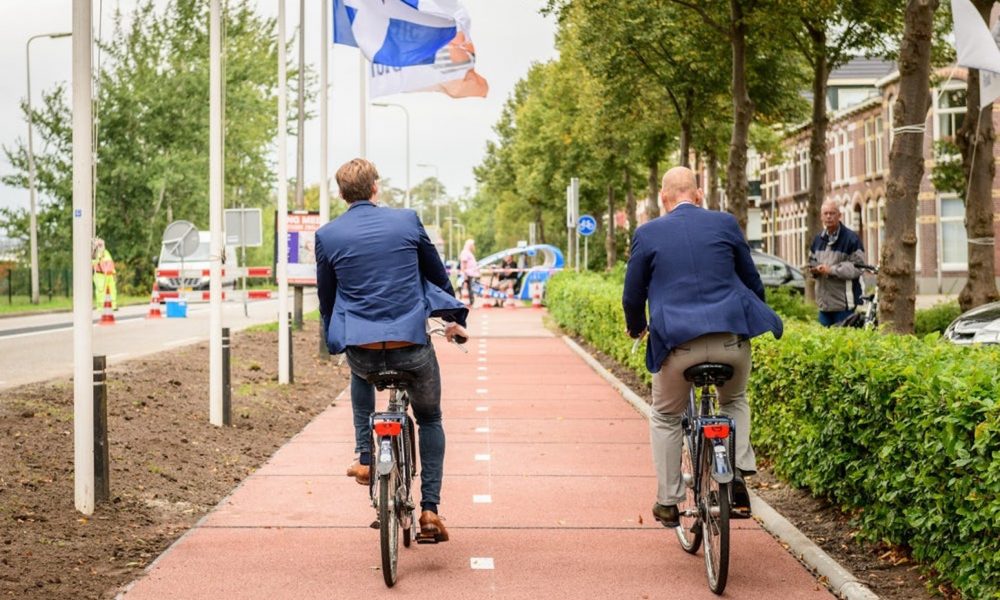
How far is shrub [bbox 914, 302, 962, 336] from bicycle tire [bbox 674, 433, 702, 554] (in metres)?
14.3

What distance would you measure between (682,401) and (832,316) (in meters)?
8.22

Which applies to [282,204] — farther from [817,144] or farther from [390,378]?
[817,144]

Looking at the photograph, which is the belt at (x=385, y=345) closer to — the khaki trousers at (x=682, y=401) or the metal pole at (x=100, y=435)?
the khaki trousers at (x=682, y=401)

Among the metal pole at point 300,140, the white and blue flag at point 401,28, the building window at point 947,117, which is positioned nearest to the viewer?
the white and blue flag at point 401,28

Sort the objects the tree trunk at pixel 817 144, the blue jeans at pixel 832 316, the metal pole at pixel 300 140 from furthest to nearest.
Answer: the tree trunk at pixel 817 144, the metal pole at pixel 300 140, the blue jeans at pixel 832 316

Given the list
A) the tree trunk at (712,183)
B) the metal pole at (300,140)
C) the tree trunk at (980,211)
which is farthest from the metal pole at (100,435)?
the tree trunk at (712,183)

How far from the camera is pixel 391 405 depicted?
6.65 m

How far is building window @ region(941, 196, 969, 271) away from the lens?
54188 mm

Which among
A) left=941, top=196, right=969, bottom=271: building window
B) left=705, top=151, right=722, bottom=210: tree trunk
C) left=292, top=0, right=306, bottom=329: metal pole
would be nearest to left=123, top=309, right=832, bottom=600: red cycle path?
left=292, top=0, right=306, bottom=329: metal pole

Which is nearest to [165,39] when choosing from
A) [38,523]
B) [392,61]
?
[392,61]

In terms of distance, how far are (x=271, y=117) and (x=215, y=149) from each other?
48.9m

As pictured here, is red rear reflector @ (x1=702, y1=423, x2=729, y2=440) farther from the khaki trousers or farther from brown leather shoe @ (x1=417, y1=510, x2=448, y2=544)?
brown leather shoe @ (x1=417, y1=510, x2=448, y2=544)

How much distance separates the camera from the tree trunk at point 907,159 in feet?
40.0

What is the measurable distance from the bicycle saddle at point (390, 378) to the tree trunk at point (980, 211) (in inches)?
611
